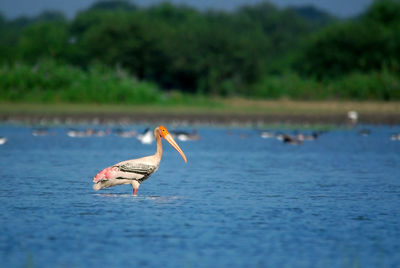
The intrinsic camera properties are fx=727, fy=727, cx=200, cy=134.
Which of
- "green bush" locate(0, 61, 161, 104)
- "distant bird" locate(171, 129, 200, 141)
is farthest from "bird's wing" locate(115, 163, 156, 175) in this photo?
"green bush" locate(0, 61, 161, 104)

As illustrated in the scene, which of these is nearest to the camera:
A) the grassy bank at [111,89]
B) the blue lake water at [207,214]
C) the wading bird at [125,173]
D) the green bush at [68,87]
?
the blue lake water at [207,214]

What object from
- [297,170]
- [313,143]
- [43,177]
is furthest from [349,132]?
[43,177]

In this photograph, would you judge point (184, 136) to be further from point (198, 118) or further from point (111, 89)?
point (111, 89)

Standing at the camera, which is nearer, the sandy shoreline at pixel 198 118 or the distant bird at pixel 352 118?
the distant bird at pixel 352 118

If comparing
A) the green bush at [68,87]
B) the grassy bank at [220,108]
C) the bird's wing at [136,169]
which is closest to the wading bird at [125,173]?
the bird's wing at [136,169]

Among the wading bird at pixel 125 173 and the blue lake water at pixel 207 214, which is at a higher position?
the wading bird at pixel 125 173

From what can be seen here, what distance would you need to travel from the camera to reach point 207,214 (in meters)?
11.0

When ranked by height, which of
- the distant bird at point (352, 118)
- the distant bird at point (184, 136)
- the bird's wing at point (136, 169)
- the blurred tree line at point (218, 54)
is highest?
the blurred tree line at point (218, 54)

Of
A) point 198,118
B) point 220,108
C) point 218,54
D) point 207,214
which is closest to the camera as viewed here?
point 207,214

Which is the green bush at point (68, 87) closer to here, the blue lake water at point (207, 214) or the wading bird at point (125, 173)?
the blue lake water at point (207, 214)

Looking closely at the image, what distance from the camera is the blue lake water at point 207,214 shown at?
838cm

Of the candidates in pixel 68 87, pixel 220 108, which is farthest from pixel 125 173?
pixel 68 87

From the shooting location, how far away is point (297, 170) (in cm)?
1823

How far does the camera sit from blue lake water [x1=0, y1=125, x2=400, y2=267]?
27.5ft
